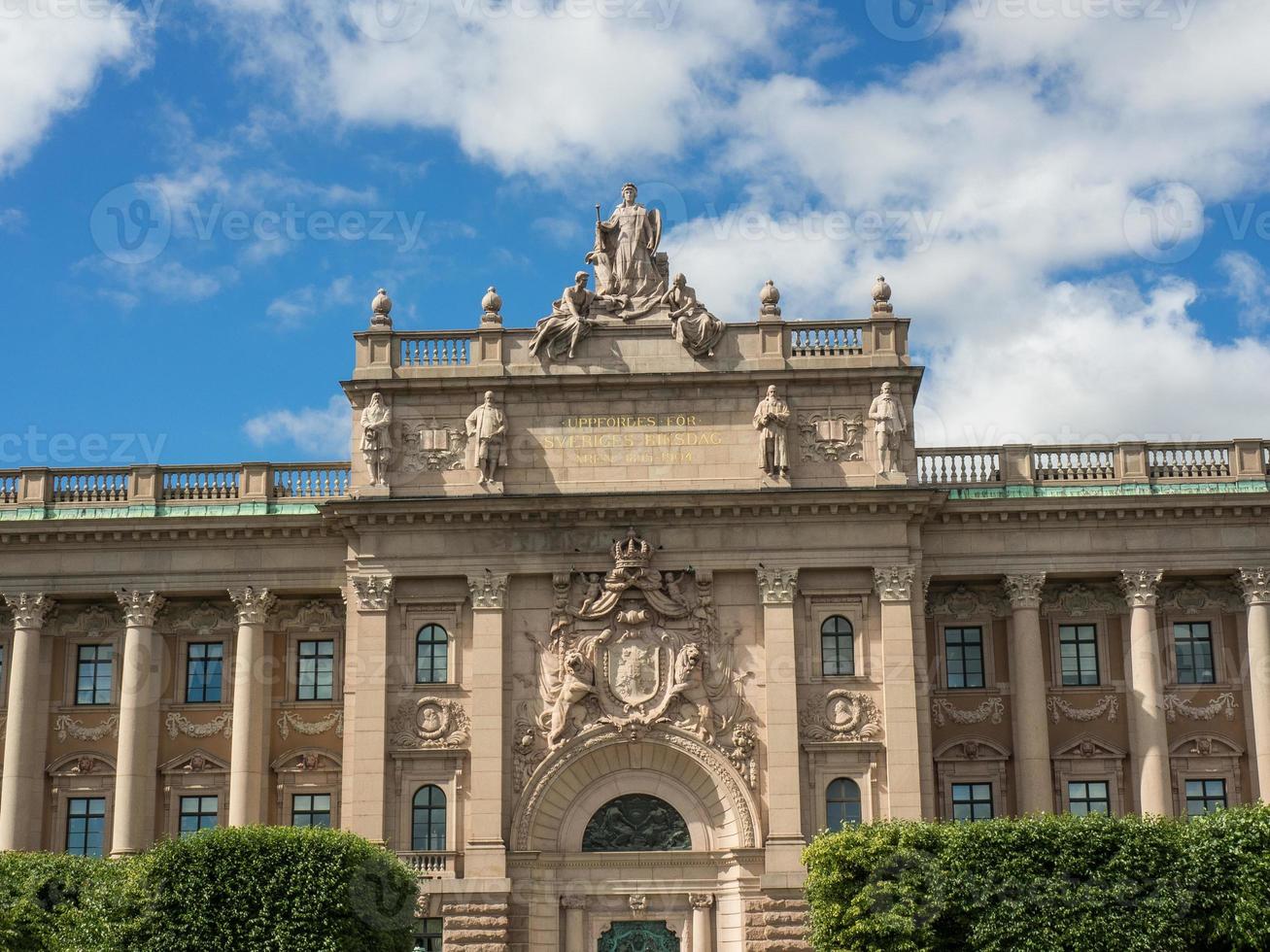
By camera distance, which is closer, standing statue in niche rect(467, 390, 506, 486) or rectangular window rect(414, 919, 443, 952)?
rectangular window rect(414, 919, 443, 952)

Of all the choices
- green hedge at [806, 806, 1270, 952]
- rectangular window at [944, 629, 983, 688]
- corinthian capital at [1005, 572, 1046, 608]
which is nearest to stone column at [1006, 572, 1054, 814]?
corinthian capital at [1005, 572, 1046, 608]

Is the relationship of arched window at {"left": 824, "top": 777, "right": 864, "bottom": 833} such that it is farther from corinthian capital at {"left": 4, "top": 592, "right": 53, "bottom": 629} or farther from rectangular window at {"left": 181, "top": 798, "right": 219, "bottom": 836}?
corinthian capital at {"left": 4, "top": 592, "right": 53, "bottom": 629}

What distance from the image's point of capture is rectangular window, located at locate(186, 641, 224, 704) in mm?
52094

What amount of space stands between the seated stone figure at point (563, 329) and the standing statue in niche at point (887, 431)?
8.47m

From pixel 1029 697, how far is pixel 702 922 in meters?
10.8

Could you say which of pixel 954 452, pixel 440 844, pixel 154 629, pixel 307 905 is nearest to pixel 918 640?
pixel 954 452

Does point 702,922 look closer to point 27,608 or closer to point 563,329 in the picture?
point 563,329

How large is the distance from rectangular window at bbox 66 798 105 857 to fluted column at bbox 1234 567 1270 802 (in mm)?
31785

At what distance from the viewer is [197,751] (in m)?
51.4

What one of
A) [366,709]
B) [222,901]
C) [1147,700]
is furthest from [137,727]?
[1147,700]

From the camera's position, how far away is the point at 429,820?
4909 centimetres

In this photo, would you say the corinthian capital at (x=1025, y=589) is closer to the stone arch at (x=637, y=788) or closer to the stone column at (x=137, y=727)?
the stone arch at (x=637, y=788)

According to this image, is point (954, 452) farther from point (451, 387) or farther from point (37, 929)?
point (37, 929)

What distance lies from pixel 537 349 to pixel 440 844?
13.8 meters
